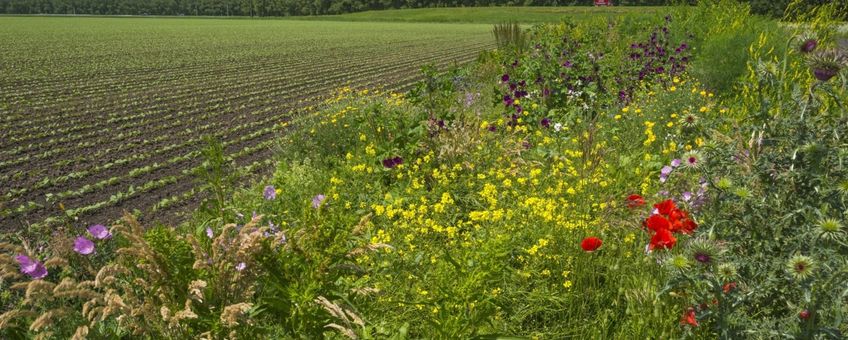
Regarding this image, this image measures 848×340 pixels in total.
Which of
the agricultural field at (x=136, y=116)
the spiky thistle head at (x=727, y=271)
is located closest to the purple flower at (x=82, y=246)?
the agricultural field at (x=136, y=116)

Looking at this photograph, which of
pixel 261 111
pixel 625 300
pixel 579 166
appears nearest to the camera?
pixel 625 300

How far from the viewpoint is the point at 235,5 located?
4811 inches

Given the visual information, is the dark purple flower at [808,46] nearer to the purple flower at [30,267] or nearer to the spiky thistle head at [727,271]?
the spiky thistle head at [727,271]

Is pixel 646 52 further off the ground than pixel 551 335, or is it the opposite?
pixel 646 52

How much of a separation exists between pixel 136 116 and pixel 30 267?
36.8 ft

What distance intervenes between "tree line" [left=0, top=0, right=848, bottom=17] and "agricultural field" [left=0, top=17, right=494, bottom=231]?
73.4 m

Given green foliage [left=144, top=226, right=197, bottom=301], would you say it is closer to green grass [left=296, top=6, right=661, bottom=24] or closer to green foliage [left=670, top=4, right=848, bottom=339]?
green foliage [left=670, top=4, right=848, bottom=339]

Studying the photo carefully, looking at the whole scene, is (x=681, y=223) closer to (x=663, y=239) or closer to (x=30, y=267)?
(x=663, y=239)

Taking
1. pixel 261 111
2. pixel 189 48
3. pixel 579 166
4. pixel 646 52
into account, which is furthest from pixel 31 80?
pixel 579 166

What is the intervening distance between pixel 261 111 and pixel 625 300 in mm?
10905

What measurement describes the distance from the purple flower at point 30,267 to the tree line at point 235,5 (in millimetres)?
90455

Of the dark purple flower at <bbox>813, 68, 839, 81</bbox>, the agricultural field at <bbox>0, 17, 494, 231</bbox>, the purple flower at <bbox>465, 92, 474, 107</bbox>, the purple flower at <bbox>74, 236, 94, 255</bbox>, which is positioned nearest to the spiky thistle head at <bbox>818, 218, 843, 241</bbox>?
the dark purple flower at <bbox>813, 68, 839, 81</bbox>

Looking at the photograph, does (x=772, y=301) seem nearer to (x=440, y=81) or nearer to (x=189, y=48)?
(x=440, y=81)

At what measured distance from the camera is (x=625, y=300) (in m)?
3.19
